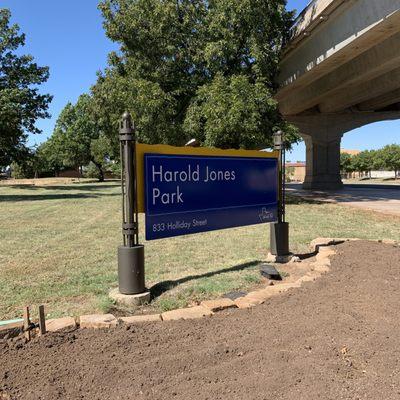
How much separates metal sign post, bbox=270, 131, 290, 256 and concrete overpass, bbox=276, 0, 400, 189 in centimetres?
789

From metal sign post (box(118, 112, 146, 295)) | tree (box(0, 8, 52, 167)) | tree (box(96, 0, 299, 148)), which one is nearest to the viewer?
metal sign post (box(118, 112, 146, 295))

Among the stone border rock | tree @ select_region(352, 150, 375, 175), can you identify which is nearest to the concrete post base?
the stone border rock

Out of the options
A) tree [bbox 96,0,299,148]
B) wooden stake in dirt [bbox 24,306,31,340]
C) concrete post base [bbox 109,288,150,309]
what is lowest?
concrete post base [bbox 109,288,150,309]

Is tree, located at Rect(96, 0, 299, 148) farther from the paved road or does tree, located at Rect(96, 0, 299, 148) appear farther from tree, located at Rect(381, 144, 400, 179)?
tree, located at Rect(381, 144, 400, 179)

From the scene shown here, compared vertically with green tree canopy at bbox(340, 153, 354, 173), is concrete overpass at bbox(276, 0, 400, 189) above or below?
above

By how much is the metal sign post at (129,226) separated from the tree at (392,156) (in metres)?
80.8

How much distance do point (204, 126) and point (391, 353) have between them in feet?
45.5

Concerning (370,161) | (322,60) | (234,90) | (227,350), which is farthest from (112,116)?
(370,161)

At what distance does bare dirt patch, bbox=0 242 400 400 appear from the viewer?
2.81 meters

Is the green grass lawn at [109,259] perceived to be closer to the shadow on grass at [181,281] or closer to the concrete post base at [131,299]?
the shadow on grass at [181,281]

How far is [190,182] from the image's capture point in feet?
17.4

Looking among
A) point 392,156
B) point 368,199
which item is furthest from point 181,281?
point 392,156

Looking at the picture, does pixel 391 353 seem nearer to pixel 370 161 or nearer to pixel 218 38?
pixel 218 38

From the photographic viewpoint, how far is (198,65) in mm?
18156
